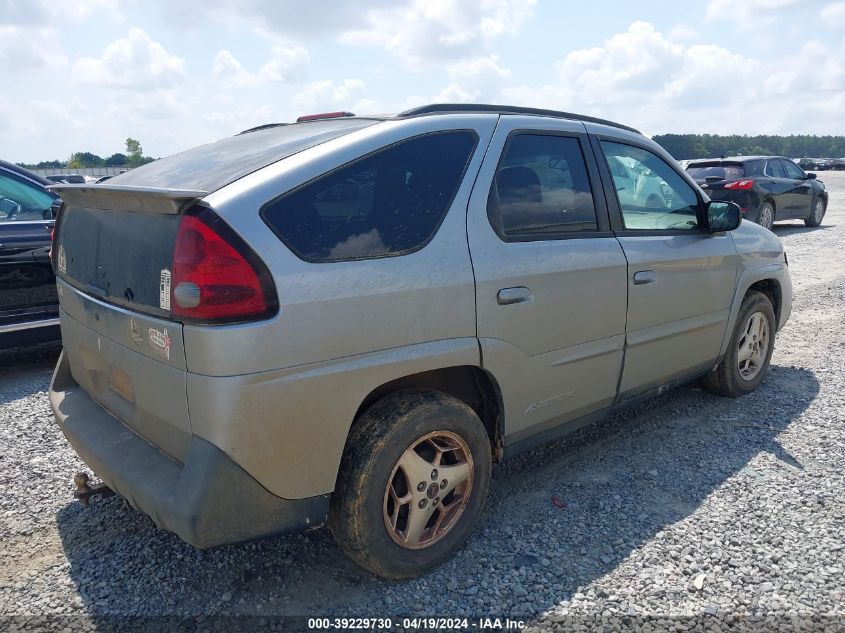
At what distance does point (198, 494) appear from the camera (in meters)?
2.12

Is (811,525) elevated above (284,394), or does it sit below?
below

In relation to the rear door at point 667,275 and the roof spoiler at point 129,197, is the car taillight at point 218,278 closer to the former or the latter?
the roof spoiler at point 129,197

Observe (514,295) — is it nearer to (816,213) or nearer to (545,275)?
(545,275)

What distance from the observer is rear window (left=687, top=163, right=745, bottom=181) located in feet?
44.3

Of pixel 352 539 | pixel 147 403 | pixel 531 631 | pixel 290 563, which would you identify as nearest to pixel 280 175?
pixel 147 403

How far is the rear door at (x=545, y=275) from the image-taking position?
275 cm

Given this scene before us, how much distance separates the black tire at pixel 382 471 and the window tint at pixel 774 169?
1380cm

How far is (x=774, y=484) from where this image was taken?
339cm

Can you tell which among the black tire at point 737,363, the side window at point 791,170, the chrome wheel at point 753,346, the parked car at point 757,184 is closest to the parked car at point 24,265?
the black tire at point 737,363

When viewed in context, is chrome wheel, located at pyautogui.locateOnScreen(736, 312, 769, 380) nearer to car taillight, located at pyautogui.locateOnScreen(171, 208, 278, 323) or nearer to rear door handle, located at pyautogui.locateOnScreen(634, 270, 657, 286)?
rear door handle, located at pyautogui.locateOnScreen(634, 270, 657, 286)

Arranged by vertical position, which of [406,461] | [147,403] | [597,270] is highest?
[597,270]

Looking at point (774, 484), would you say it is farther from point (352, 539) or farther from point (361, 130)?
point (361, 130)

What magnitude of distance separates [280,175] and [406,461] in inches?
46.2

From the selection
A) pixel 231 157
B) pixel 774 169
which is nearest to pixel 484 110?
pixel 231 157
